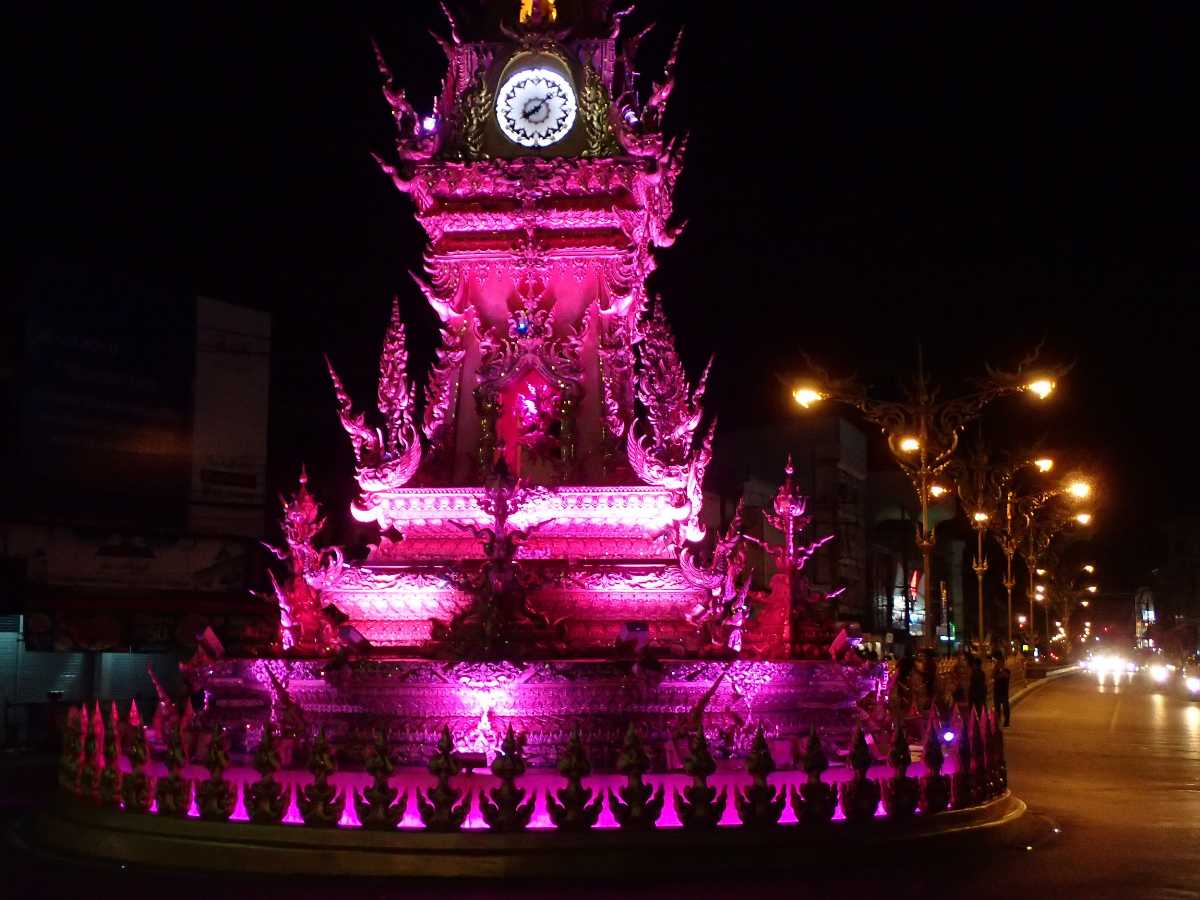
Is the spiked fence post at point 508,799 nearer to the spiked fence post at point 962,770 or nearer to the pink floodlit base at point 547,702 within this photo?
the pink floodlit base at point 547,702

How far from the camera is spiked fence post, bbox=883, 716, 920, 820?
43.4 ft

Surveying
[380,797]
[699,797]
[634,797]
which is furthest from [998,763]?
[380,797]

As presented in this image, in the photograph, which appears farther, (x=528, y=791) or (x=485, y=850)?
(x=528, y=791)

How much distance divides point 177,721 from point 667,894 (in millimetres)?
7564

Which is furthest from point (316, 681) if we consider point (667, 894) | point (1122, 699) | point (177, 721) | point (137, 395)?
point (1122, 699)

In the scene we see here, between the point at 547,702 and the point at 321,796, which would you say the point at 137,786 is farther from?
the point at 547,702

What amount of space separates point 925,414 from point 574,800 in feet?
55.7

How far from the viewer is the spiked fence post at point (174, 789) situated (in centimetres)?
1308

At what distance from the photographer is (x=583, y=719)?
15.8 meters

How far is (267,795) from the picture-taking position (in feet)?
41.4

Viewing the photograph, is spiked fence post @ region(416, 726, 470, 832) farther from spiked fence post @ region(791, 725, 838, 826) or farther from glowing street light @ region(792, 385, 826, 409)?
glowing street light @ region(792, 385, 826, 409)

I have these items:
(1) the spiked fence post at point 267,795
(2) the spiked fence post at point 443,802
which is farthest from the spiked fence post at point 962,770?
(1) the spiked fence post at point 267,795

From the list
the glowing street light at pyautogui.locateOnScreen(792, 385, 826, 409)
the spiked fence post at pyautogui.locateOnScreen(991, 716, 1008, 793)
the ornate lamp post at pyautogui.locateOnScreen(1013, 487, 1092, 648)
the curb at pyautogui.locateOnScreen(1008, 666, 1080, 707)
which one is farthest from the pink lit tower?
the ornate lamp post at pyautogui.locateOnScreen(1013, 487, 1092, 648)

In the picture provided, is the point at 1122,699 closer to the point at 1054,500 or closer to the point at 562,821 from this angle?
the point at 1054,500
